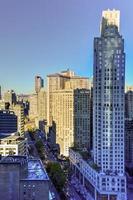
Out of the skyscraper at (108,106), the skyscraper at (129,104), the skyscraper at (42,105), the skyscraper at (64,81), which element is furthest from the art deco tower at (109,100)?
the skyscraper at (42,105)

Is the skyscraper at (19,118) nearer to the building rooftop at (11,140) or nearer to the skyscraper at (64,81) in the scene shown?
the building rooftop at (11,140)

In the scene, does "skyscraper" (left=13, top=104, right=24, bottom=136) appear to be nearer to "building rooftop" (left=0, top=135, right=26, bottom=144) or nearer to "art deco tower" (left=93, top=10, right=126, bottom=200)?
"building rooftop" (left=0, top=135, right=26, bottom=144)

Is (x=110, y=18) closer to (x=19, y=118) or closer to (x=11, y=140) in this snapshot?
(x=11, y=140)

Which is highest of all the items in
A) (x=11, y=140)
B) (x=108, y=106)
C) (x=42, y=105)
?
(x=42, y=105)

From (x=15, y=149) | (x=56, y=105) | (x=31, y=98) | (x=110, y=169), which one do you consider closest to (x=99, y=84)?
(x=110, y=169)

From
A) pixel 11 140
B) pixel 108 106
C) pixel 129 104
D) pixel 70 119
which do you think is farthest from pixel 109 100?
pixel 129 104

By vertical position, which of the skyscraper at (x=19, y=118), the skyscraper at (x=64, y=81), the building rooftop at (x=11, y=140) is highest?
the skyscraper at (x=64, y=81)

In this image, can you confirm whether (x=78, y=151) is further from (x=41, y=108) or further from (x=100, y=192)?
(x=41, y=108)

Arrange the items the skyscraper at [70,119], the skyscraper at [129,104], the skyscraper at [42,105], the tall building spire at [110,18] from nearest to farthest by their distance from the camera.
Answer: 1. the tall building spire at [110,18]
2. the skyscraper at [70,119]
3. the skyscraper at [129,104]
4. the skyscraper at [42,105]

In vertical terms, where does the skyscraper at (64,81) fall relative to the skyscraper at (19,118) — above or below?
above
